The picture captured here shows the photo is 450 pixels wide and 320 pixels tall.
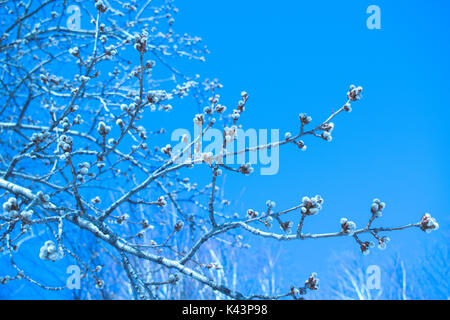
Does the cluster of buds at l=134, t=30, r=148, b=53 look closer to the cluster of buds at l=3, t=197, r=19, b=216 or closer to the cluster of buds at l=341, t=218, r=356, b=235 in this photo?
the cluster of buds at l=3, t=197, r=19, b=216

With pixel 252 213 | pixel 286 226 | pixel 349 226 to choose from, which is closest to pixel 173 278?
pixel 252 213

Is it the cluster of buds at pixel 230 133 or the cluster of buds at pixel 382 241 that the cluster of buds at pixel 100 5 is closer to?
the cluster of buds at pixel 230 133

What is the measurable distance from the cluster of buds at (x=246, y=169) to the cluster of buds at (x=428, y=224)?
0.82m

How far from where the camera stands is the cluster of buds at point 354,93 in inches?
71.9

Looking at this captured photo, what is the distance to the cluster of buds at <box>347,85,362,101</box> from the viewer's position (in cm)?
183

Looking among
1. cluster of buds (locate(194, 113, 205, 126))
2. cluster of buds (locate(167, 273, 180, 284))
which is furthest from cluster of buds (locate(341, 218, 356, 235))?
cluster of buds (locate(167, 273, 180, 284))

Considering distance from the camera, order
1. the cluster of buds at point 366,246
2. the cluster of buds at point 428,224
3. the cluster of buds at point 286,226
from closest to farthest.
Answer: the cluster of buds at point 428,224
the cluster of buds at point 366,246
the cluster of buds at point 286,226

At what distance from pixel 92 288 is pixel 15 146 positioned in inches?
266

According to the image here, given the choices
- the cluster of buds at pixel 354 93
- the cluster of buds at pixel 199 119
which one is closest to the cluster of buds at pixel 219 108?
the cluster of buds at pixel 199 119

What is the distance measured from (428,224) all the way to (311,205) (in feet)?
1.72

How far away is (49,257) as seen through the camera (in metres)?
1.30
